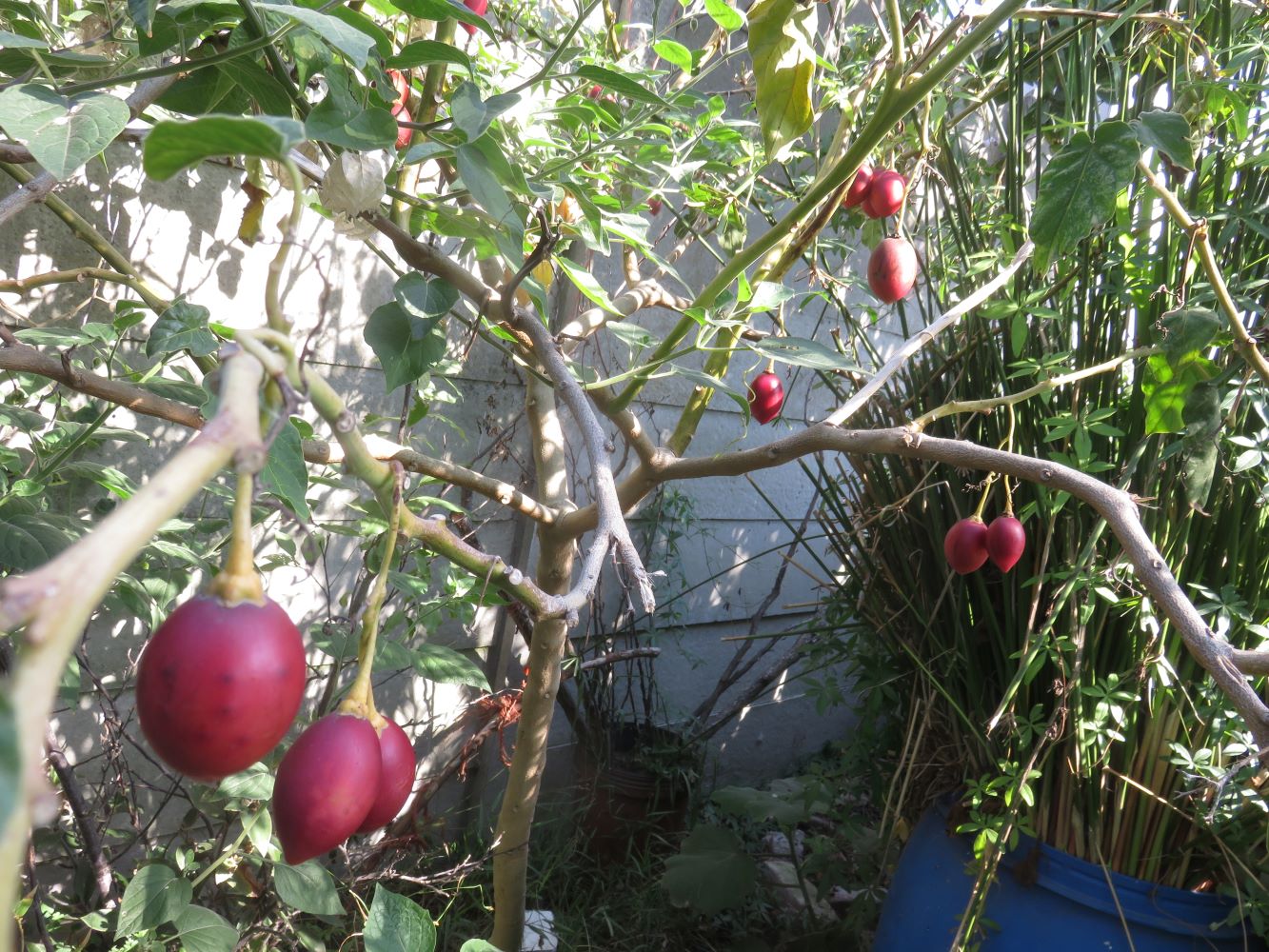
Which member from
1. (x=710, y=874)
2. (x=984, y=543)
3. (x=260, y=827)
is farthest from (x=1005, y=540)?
(x=710, y=874)

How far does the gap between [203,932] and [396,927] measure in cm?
46

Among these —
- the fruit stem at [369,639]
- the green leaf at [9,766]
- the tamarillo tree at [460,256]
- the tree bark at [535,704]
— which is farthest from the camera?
the tree bark at [535,704]

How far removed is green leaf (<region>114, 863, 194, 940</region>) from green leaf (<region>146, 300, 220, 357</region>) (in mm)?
584

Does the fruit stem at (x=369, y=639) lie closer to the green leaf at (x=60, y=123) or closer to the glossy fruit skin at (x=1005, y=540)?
the green leaf at (x=60, y=123)

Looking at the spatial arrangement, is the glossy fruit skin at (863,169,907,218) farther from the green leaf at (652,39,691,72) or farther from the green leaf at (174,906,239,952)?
the green leaf at (174,906,239,952)

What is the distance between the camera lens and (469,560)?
0.47 m

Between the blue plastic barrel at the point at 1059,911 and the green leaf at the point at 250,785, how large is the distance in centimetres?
97

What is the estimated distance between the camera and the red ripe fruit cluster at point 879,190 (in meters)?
1.21

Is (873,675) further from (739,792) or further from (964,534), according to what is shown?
(964,534)

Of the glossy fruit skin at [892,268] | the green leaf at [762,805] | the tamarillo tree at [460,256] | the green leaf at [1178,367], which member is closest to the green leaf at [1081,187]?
the tamarillo tree at [460,256]

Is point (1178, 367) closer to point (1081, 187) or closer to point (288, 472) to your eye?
point (1081, 187)

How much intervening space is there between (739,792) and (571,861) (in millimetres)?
414

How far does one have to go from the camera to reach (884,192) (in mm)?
1211

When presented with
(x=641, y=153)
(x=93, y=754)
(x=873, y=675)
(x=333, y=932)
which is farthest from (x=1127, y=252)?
(x=93, y=754)
